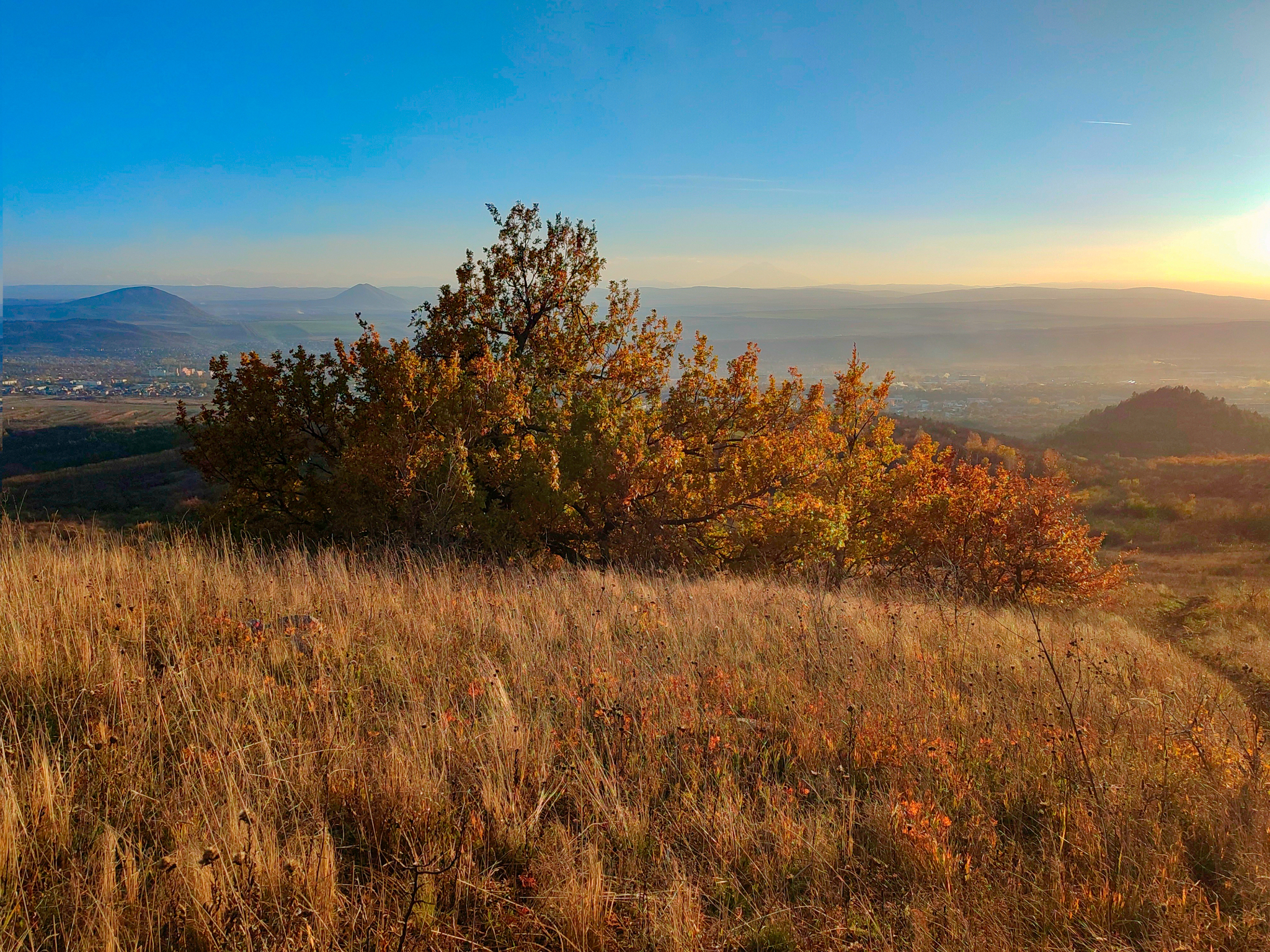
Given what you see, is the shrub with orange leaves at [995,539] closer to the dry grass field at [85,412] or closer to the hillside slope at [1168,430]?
the hillside slope at [1168,430]

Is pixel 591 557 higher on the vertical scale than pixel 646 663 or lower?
lower

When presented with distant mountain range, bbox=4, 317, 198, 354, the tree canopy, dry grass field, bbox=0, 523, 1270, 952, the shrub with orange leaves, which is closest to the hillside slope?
the shrub with orange leaves

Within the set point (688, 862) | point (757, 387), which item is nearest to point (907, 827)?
point (688, 862)

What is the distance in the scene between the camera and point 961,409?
126 meters

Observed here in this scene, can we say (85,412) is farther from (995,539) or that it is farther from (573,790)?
(573,790)

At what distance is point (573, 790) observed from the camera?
3.21 m

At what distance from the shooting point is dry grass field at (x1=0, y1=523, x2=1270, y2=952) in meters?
2.43

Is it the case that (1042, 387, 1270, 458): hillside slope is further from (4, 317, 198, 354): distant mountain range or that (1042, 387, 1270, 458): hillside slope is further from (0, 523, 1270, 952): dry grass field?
(4, 317, 198, 354): distant mountain range

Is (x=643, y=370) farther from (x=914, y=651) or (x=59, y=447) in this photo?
(x=59, y=447)

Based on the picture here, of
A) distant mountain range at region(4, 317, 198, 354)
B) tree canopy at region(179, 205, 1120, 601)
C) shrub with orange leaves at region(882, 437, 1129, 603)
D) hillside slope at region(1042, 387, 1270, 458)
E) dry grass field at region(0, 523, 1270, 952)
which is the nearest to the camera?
dry grass field at region(0, 523, 1270, 952)

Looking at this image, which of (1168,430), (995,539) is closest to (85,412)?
(995,539)

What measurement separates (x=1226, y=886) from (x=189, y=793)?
4.65 m

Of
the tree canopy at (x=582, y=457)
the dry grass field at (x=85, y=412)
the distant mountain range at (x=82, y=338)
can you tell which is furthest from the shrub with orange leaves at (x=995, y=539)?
the distant mountain range at (x=82, y=338)

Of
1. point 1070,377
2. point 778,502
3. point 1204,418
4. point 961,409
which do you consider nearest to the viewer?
point 778,502
